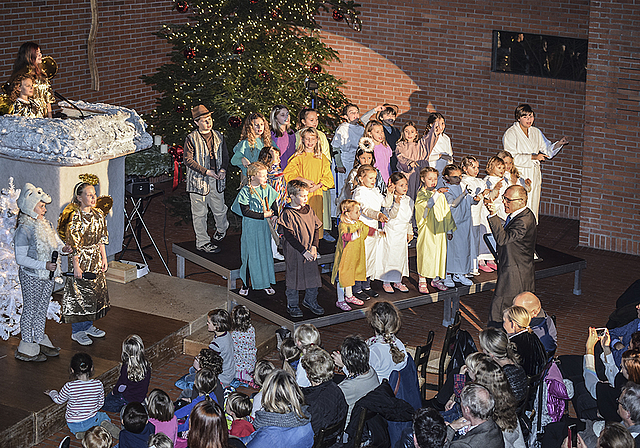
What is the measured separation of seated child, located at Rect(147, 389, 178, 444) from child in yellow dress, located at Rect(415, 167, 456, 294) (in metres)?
4.35

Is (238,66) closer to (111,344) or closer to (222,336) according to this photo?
(111,344)

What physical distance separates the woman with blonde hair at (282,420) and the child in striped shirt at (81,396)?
1938 mm

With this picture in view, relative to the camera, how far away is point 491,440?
18.3 ft

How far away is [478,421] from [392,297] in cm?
428

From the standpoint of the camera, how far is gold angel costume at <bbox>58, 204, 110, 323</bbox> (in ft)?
27.0

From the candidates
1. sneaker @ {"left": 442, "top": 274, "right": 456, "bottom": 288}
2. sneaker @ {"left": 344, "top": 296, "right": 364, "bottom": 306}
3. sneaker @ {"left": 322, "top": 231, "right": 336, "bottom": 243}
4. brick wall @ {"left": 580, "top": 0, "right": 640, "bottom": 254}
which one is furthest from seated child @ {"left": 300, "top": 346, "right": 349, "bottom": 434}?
brick wall @ {"left": 580, "top": 0, "right": 640, "bottom": 254}

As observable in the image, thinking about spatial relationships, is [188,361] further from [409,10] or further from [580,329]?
[409,10]

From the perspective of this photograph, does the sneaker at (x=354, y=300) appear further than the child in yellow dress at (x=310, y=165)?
No

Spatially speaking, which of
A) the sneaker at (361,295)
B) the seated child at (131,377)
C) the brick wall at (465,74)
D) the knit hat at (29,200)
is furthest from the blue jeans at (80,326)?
the brick wall at (465,74)

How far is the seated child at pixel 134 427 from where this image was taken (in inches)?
240

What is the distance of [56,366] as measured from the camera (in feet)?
27.1

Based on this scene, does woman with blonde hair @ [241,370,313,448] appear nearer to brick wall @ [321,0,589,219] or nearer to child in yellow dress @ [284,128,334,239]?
child in yellow dress @ [284,128,334,239]

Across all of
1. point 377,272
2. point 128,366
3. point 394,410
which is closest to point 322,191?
point 377,272

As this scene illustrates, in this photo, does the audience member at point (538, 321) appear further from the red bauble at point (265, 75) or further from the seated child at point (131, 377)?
the red bauble at point (265, 75)
